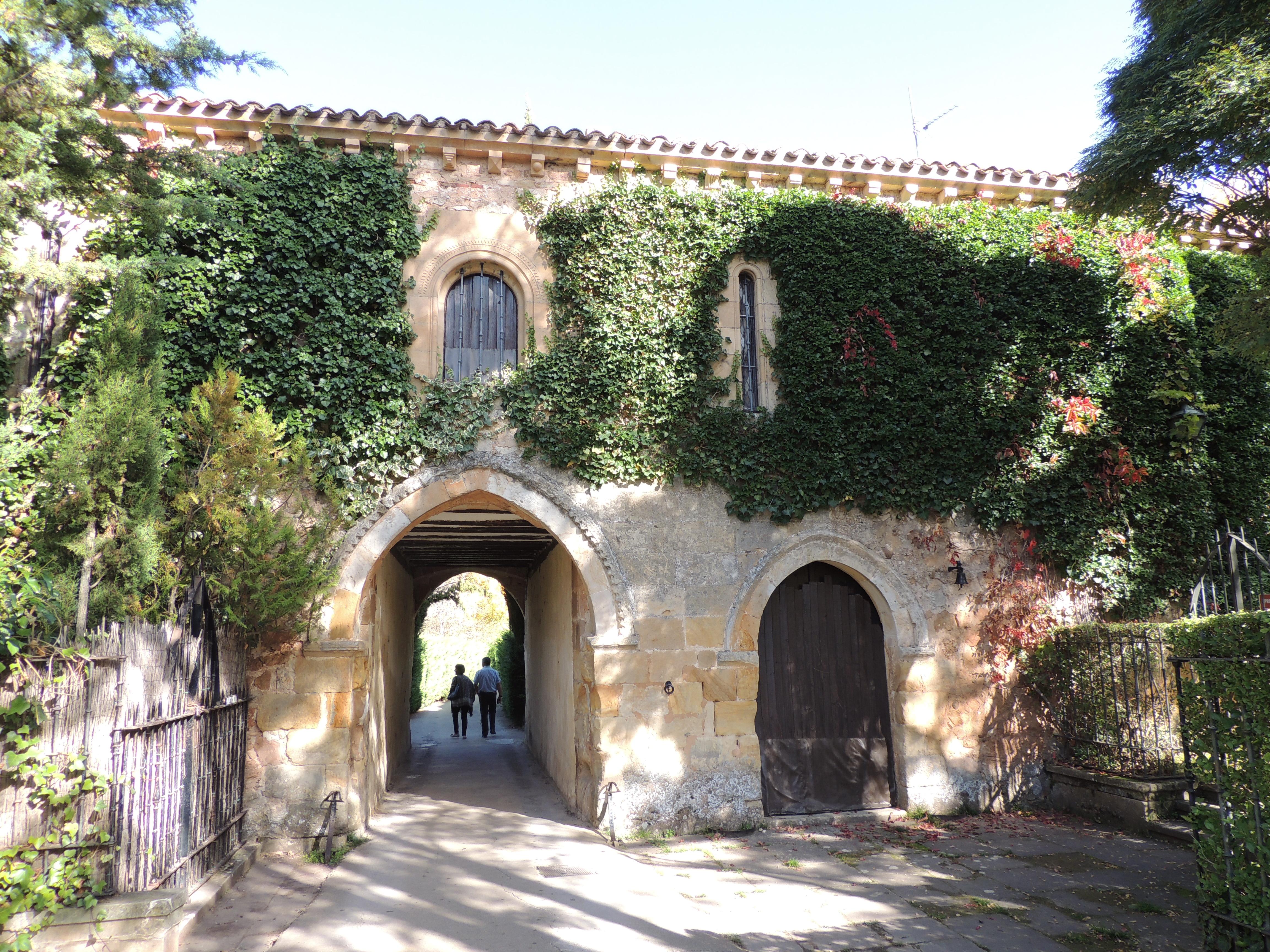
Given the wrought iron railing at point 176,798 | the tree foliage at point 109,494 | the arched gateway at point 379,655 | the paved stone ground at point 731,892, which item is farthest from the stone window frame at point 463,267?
the paved stone ground at point 731,892

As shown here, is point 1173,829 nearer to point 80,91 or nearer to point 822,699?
point 822,699

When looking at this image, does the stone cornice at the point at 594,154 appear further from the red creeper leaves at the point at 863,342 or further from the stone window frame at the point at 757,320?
the red creeper leaves at the point at 863,342

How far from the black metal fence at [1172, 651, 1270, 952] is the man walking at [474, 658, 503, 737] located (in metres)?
13.6

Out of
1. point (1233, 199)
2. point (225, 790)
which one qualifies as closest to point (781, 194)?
point (1233, 199)

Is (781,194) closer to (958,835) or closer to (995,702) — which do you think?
(995,702)

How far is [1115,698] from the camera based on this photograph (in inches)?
302

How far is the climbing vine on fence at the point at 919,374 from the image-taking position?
26.5 ft

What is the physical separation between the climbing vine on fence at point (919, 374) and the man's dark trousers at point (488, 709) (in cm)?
1031

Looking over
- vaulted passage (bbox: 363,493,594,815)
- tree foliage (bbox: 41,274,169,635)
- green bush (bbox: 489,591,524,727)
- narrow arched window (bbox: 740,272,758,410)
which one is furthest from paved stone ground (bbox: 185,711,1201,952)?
green bush (bbox: 489,591,524,727)

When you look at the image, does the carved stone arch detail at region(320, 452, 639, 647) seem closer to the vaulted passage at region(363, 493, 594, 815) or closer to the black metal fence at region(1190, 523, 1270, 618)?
the vaulted passage at region(363, 493, 594, 815)

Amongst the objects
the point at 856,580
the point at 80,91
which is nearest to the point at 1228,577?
the point at 856,580

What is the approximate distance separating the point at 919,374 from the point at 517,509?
468 centimetres

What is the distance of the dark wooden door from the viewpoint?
8312 millimetres

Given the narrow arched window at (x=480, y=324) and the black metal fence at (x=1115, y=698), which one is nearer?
the black metal fence at (x=1115, y=698)
